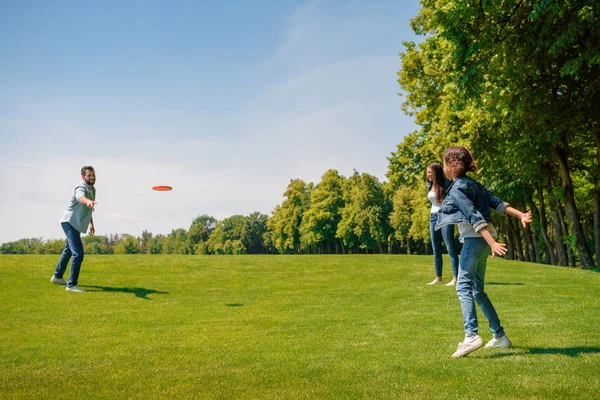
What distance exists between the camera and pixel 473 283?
6.35m

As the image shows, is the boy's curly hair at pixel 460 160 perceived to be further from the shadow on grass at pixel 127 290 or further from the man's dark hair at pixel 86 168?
the man's dark hair at pixel 86 168

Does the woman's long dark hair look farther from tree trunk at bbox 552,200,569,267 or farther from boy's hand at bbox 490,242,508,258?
tree trunk at bbox 552,200,569,267

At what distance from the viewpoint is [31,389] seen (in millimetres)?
5105

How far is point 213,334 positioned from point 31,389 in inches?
121

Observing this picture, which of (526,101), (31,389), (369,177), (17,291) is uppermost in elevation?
(369,177)

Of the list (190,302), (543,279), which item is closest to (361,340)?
(190,302)

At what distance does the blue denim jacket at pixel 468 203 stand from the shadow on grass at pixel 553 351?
5.20 feet

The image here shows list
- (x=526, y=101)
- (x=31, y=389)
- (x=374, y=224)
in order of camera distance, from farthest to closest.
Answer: (x=374, y=224)
(x=526, y=101)
(x=31, y=389)

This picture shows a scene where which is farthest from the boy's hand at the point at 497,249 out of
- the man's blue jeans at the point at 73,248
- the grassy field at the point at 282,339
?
the man's blue jeans at the point at 73,248

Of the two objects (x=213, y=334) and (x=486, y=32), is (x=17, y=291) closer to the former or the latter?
(x=213, y=334)

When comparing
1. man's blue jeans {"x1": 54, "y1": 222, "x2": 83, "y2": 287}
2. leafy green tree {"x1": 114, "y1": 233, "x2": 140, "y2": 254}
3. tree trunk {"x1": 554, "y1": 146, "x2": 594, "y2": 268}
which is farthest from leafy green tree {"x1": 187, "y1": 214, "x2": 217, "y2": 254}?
man's blue jeans {"x1": 54, "y1": 222, "x2": 83, "y2": 287}

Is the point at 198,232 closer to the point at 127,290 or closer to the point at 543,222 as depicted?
the point at 543,222

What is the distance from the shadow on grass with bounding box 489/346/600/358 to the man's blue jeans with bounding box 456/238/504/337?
32 centimetres

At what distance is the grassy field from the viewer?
498cm
